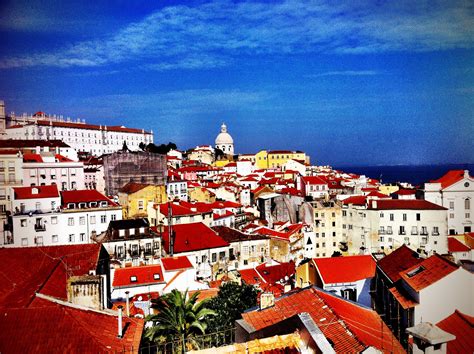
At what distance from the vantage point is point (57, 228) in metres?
20.2

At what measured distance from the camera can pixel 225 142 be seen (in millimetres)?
82125

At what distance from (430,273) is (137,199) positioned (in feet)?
68.8

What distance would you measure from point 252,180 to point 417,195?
2117 centimetres

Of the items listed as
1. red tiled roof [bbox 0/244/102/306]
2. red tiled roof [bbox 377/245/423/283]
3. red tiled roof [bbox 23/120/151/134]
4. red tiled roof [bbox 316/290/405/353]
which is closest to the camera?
red tiled roof [bbox 316/290/405/353]

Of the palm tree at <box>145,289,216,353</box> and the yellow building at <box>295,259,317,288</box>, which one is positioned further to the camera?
the yellow building at <box>295,259,317,288</box>

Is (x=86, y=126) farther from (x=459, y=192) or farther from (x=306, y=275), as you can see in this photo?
(x=459, y=192)

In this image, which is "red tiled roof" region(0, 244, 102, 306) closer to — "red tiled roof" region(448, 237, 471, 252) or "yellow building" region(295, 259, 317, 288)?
"yellow building" region(295, 259, 317, 288)

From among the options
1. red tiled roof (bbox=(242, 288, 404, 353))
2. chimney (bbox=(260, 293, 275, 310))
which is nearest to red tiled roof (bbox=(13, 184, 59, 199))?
chimney (bbox=(260, 293, 275, 310))

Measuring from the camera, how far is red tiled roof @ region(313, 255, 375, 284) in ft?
37.9

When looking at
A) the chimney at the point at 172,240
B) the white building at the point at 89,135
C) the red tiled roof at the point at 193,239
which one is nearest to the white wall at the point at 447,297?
the chimney at the point at 172,240

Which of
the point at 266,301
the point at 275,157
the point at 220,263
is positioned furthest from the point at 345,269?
the point at 275,157

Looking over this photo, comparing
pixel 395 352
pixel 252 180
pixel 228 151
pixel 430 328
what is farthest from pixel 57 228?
pixel 228 151

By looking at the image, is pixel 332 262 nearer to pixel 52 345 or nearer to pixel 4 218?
pixel 52 345

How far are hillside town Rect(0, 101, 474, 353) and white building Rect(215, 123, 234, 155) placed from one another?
3787 cm
